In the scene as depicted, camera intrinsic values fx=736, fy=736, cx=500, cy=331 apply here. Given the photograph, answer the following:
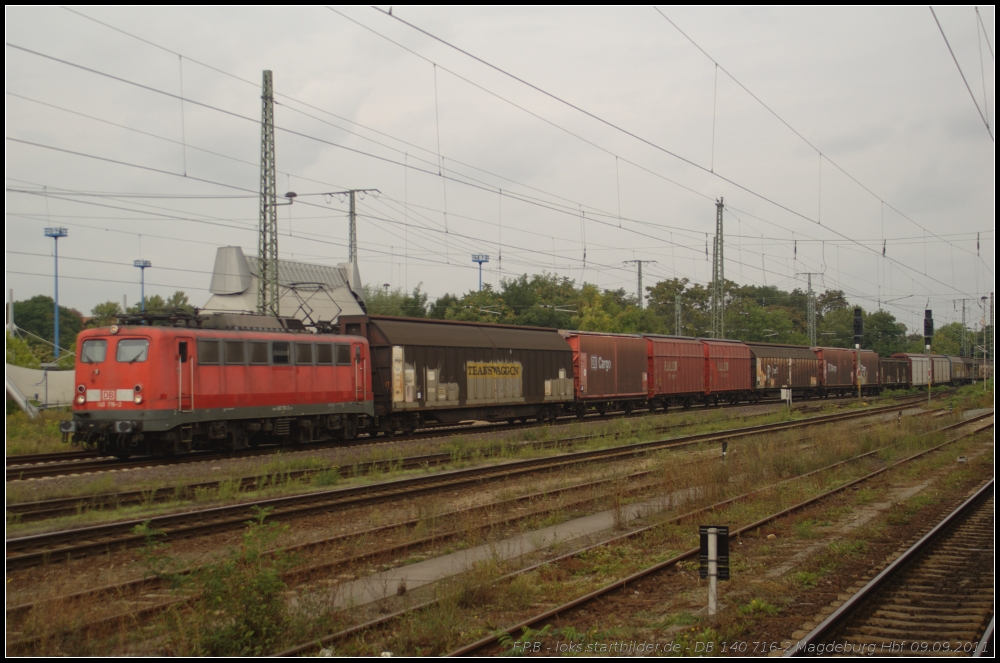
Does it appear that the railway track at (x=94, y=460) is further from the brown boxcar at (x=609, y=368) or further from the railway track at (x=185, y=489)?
the brown boxcar at (x=609, y=368)

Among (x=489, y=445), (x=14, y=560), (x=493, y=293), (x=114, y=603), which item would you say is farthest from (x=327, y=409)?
(x=493, y=293)

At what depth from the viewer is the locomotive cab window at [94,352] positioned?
18188 mm

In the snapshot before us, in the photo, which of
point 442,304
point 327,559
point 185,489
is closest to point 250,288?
point 442,304

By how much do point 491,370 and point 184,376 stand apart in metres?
11.7

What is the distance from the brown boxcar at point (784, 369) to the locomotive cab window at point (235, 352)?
33532mm

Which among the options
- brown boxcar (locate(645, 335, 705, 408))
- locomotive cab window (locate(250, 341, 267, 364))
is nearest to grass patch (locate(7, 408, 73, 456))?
locomotive cab window (locate(250, 341, 267, 364))

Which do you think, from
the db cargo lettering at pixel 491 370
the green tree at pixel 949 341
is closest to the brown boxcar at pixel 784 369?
the db cargo lettering at pixel 491 370

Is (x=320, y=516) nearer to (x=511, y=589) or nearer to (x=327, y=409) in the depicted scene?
(x=511, y=589)

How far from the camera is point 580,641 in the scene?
7121 mm

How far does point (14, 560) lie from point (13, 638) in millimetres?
2901

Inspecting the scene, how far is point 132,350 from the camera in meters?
17.8

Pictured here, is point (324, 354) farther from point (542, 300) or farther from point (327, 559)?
point (542, 300)

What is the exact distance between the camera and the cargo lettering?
106 feet

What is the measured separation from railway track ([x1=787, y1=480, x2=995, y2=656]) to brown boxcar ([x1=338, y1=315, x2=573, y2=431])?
16.0 metres
